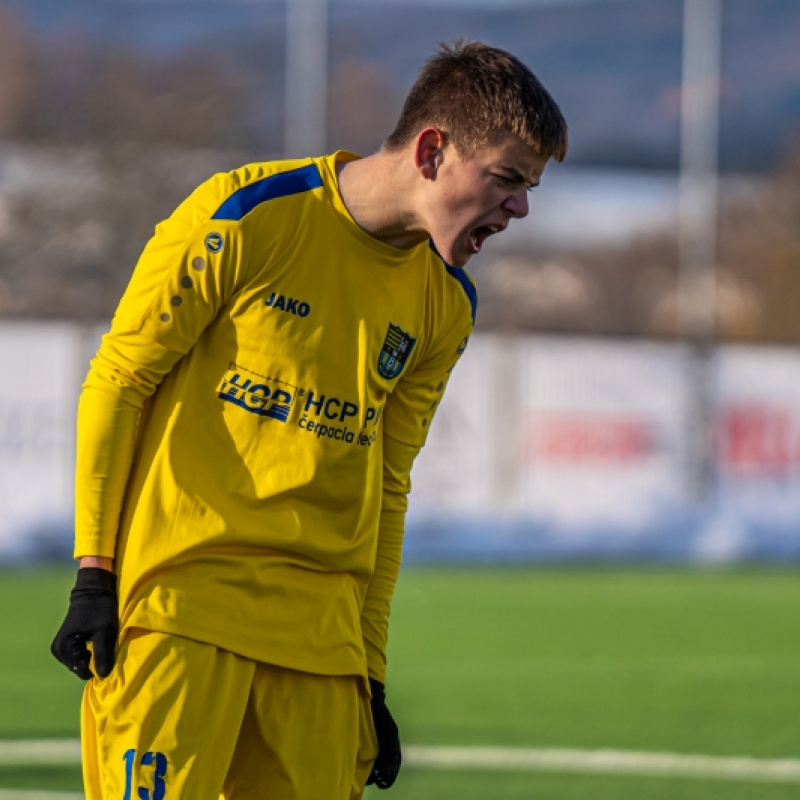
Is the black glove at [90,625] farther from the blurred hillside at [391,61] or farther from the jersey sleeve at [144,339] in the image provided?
the blurred hillside at [391,61]

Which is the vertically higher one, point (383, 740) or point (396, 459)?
point (396, 459)

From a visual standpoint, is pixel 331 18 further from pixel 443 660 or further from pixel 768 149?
pixel 443 660

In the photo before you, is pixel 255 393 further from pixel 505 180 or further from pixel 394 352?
pixel 505 180

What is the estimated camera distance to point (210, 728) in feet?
10.8

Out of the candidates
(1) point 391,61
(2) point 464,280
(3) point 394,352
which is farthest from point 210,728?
(1) point 391,61

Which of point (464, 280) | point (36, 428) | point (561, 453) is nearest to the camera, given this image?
point (464, 280)

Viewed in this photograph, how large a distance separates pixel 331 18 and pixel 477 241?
2140cm

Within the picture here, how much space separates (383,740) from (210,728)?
26.4 inches

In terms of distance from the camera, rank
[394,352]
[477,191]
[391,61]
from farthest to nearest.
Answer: [391,61]
[394,352]
[477,191]

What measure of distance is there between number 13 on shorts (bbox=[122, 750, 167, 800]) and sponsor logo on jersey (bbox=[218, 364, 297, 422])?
28.7 inches

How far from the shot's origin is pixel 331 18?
24141 millimetres

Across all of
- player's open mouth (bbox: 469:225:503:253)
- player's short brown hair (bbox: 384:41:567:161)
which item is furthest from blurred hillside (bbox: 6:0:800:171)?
player's open mouth (bbox: 469:225:503:253)

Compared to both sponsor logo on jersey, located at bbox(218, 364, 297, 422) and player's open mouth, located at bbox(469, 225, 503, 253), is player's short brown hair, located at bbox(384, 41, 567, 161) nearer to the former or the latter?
player's open mouth, located at bbox(469, 225, 503, 253)

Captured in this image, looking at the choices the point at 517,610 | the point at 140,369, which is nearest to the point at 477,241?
the point at 140,369
